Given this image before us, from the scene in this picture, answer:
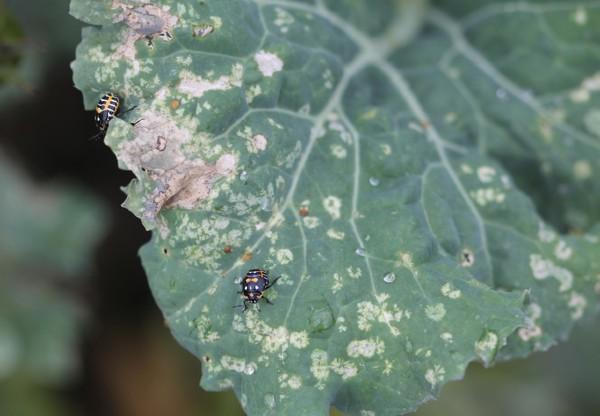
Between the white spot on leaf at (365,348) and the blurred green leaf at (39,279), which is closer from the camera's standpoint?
the white spot on leaf at (365,348)

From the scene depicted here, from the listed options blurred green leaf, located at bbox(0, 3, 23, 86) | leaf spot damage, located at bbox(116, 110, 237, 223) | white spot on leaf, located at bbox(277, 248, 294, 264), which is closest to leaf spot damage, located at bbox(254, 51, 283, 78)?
leaf spot damage, located at bbox(116, 110, 237, 223)

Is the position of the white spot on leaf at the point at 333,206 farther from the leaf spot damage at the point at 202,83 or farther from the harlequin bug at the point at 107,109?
the harlequin bug at the point at 107,109

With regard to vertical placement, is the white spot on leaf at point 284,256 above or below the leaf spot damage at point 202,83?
below

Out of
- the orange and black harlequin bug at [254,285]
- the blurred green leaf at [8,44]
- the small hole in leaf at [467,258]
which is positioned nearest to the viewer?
the orange and black harlequin bug at [254,285]

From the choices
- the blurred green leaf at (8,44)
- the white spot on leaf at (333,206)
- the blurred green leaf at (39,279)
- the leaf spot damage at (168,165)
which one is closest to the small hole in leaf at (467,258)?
the white spot on leaf at (333,206)

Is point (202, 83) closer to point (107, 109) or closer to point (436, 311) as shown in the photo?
point (107, 109)

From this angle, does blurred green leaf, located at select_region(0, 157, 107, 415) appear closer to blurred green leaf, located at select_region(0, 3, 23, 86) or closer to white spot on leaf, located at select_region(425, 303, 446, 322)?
blurred green leaf, located at select_region(0, 3, 23, 86)
